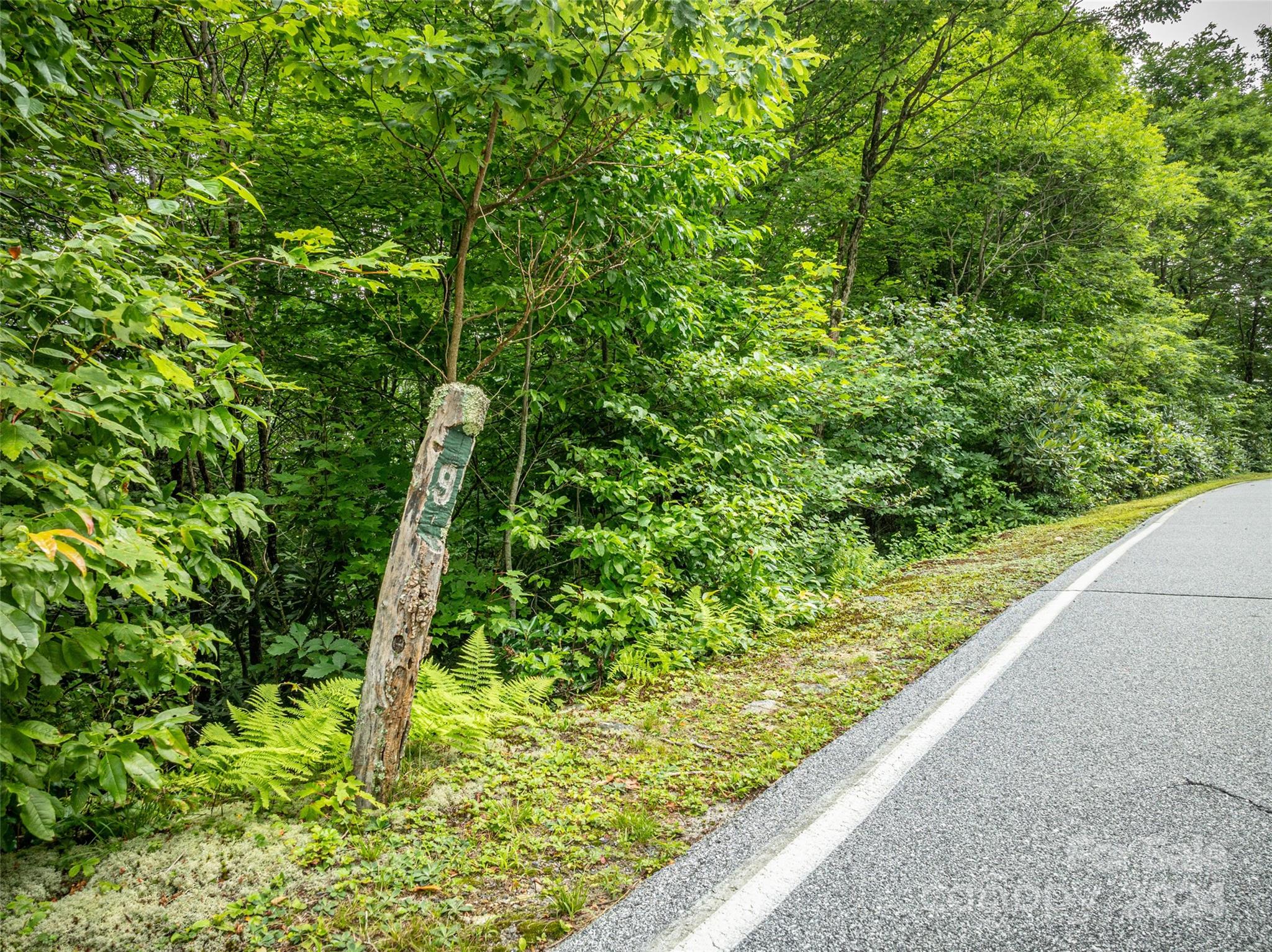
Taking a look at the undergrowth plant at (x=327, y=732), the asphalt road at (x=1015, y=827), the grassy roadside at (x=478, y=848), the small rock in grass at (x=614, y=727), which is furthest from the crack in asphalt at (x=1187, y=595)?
the undergrowth plant at (x=327, y=732)

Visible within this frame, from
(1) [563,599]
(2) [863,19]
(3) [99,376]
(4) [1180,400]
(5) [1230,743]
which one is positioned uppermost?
(2) [863,19]

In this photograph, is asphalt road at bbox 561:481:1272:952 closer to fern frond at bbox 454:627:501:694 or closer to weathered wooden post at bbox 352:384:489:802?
weathered wooden post at bbox 352:384:489:802

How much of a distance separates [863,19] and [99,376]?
471 inches

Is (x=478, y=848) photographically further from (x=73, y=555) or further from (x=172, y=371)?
(x=172, y=371)

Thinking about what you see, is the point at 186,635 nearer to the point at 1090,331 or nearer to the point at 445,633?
the point at 445,633

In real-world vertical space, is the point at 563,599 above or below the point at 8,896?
above

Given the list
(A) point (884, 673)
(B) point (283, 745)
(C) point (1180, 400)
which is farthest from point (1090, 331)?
(B) point (283, 745)

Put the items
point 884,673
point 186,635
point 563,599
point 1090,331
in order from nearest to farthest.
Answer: point 186,635 → point 884,673 → point 563,599 → point 1090,331

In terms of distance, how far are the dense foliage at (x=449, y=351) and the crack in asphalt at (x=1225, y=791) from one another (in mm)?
2860

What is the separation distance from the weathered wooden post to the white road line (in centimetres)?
153

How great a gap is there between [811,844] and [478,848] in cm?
128

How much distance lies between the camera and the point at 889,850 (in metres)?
2.34

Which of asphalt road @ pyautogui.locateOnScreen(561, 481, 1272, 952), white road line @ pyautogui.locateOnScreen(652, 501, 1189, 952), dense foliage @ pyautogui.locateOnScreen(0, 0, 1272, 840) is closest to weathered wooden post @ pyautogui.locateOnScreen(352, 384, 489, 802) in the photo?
dense foliage @ pyautogui.locateOnScreen(0, 0, 1272, 840)

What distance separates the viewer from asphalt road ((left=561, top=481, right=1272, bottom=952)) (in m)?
1.97
